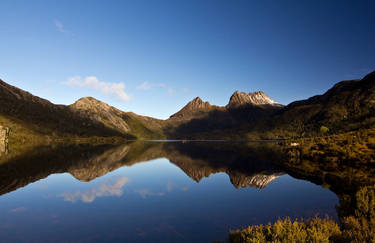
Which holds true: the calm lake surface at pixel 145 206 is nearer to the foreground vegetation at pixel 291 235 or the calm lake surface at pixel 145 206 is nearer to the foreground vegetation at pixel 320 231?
the foreground vegetation at pixel 320 231

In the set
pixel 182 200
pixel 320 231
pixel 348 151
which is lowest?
pixel 182 200

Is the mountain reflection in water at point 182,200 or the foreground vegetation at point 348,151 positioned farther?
the foreground vegetation at point 348,151

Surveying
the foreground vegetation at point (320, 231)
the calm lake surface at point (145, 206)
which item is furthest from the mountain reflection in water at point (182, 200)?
the foreground vegetation at point (320, 231)

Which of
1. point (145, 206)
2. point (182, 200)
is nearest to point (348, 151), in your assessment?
point (182, 200)

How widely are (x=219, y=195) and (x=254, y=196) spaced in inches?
234

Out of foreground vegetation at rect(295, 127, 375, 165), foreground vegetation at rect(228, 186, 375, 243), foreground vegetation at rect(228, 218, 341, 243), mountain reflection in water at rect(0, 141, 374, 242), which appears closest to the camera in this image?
foreground vegetation at rect(228, 218, 341, 243)

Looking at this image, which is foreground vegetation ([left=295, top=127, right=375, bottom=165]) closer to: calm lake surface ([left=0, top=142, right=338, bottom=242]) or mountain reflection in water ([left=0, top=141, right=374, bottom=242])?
mountain reflection in water ([left=0, top=141, right=374, bottom=242])

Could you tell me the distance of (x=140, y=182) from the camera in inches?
1935

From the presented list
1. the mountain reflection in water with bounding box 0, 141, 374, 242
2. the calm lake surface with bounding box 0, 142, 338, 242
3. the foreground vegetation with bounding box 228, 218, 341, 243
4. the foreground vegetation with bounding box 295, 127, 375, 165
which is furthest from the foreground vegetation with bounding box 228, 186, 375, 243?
the foreground vegetation with bounding box 295, 127, 375, 165

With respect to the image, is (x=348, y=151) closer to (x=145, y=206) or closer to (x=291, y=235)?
(x=145, y=206)

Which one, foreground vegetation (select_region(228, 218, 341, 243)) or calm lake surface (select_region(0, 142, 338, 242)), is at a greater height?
foreground vegetation (select_region(228, 218, 341, 243))

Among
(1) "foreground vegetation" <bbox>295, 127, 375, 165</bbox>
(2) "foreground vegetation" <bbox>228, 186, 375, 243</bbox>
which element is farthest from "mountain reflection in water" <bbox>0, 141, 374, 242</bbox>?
(1) "foreground vegetation" <bbox>295, 127, 375, 165</bbox>

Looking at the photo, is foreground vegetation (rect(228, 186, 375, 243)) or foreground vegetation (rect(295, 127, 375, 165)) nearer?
foreground vegetation (rect(228, 186, 375, 243))

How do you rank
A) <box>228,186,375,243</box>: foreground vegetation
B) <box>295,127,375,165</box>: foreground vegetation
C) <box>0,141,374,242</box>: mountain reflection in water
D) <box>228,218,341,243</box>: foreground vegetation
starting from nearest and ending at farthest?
<box>228,218,341,243</box>: foreground vegetation → <box>228,186,375,243</box>: foreground vegetation → <box>0,141,374,242</box>: mountain reflection in water → <box>295,127,375,165</box>: foreground vegetation
